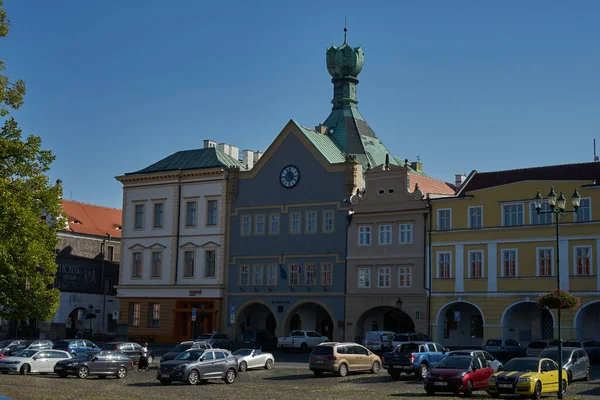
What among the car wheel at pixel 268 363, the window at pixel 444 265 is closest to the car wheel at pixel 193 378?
the car wheel at pixel 268 363

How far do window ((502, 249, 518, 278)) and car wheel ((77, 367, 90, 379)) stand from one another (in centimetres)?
2816

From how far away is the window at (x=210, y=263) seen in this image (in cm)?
7281

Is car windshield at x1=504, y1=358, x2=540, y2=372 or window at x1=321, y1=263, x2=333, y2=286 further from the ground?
window at x1=321, y1=263, x2=333, y2=286

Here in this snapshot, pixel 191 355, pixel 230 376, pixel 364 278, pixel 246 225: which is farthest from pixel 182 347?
pixel 246 225

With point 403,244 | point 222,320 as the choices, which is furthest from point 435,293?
point 222,320

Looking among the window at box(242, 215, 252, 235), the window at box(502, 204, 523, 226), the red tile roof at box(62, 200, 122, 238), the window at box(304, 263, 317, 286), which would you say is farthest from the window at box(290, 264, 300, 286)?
the red tile roof at box(62, 200, 122, 238)

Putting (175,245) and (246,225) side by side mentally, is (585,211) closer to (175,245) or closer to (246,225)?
(246,225)

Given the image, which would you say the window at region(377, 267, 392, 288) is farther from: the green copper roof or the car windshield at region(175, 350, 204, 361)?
the car windshield at region(175, 350, 204, 361)

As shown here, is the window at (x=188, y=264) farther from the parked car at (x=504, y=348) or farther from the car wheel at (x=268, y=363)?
the parked car at (x=504, y=348)

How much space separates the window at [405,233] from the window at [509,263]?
7220mm

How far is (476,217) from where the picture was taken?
5922 centimetres

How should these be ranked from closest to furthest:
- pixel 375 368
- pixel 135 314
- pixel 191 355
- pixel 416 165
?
pixel 191 355
pixel 375 368
pixel 135 314
pixel 416 165

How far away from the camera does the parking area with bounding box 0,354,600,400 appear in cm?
3238

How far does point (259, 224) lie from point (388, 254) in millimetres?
12734
